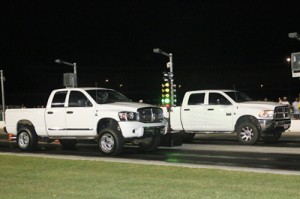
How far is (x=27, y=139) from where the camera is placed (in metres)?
16.6

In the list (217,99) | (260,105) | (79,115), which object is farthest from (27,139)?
(260,105)

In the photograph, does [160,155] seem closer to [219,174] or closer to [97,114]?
[97,114]

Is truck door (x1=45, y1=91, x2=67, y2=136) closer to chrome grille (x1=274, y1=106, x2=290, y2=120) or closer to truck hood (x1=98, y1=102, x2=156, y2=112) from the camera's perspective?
truck hood (x1=98, y1=102, x2=156, y2=112)

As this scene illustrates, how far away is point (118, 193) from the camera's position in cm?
797

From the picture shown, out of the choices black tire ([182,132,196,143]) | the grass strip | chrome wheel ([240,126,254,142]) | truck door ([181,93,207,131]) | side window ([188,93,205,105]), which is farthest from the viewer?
black tire ([182,132,196,143])

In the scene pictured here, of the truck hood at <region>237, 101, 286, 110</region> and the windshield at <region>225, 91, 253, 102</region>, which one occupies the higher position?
the windshield at <region>225, 91, 253, 102</region>

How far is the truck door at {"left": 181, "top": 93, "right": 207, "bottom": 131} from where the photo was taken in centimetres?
1809

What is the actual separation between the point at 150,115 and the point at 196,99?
4283 millimetres

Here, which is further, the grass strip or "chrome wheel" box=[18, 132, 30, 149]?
"chrome wheel" box=[18, 132, 30, 149]

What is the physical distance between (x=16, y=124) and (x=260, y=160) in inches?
331

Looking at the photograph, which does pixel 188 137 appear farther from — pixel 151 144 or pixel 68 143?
pixel 68 143

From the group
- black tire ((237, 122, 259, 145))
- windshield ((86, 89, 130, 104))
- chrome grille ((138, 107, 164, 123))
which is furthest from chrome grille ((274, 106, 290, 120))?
windshield ((86, 89, 130, 104))

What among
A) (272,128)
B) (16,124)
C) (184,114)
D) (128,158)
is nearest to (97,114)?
(128,158)

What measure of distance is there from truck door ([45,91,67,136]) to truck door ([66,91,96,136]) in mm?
203
